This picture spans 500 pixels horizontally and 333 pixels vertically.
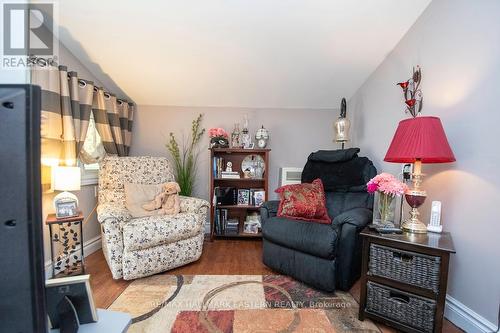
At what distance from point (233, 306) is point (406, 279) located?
1.08m

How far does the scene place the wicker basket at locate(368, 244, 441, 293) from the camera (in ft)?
4.04

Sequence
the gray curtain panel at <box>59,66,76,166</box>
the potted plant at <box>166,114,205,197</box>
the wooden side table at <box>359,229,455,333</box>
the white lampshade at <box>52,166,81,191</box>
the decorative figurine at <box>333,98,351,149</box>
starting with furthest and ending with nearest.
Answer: the potted plant at <box>166,114,205,197</box>, the decorative figurine at <box>333,98,351,149</box>, the gray curtain panel at <box>59,66,76,166</box>, the white lampshade at <box>52,166,81,191</box>, the wooden side table at <box>359,229,455,333</box>

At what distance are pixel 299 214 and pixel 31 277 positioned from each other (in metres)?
1.85

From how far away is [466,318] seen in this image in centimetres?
137

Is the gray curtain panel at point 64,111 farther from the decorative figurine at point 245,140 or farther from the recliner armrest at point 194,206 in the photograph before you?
the decorative figurine at point 245,140

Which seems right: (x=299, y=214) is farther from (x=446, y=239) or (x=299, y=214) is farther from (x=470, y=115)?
(x=470, y=115)

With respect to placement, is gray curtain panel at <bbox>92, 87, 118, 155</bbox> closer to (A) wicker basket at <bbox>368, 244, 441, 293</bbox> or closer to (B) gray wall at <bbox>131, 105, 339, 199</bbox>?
(B) gray wall at <bbox>131, 105, 339, 199</bbox>

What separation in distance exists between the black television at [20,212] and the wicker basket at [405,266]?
154 centimetres

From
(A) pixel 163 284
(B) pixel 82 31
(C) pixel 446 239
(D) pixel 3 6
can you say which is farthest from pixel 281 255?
(B) pixel 82 31

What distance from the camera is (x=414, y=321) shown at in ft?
4.20

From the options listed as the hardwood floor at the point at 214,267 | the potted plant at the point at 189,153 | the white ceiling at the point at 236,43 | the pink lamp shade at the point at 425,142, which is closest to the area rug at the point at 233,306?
the hardwood floor at the point at 214,267

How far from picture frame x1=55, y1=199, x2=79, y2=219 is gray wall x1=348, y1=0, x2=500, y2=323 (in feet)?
8.89

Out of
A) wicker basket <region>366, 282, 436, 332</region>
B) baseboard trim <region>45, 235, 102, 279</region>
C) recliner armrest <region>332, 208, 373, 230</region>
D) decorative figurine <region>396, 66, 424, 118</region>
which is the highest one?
decorative figurine <region>396, 66, 424, 118</region>

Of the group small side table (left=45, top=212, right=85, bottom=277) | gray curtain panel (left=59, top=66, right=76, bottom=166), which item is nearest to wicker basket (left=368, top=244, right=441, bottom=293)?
small side table (left=45, top=212, right=85, bottom=277)
